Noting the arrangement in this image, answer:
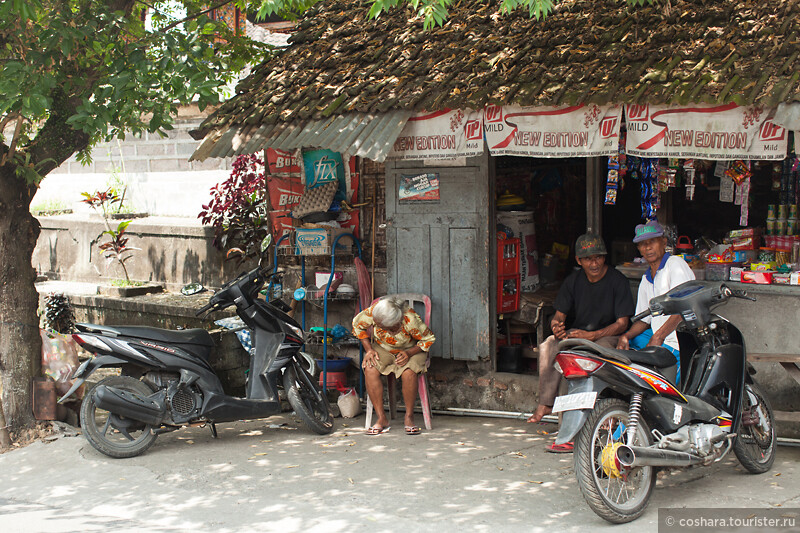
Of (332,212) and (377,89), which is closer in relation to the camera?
(377,89)

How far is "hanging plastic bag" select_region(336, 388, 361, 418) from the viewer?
765 centimetres

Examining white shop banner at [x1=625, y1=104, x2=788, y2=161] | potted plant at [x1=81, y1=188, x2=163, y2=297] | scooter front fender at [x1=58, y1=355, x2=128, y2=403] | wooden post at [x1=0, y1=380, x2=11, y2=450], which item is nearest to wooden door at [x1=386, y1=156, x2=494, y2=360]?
white shop banner at [x1=625, y1=104, x2=788, y2=161]

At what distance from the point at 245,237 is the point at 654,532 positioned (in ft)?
21.2

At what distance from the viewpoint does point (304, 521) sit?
510 centimetres

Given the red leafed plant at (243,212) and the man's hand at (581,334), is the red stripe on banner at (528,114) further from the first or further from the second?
the red leafed plant at (243,212)

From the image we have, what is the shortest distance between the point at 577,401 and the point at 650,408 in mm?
502

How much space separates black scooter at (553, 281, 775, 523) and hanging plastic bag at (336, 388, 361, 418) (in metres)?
2.87

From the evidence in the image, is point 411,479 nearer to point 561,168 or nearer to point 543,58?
point 543,58

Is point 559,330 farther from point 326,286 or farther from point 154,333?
point 154,333

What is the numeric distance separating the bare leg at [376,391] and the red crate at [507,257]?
1.56 m

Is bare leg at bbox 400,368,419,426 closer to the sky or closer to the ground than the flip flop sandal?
closer to the sky

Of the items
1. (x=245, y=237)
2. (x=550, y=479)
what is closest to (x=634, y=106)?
(x=550, y=479)

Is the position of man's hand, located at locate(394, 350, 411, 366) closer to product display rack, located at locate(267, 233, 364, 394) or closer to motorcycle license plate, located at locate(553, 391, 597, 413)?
product display rack, located at locate(267, 233, 364, 394)

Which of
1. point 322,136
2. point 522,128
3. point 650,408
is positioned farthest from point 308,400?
point 650,408
